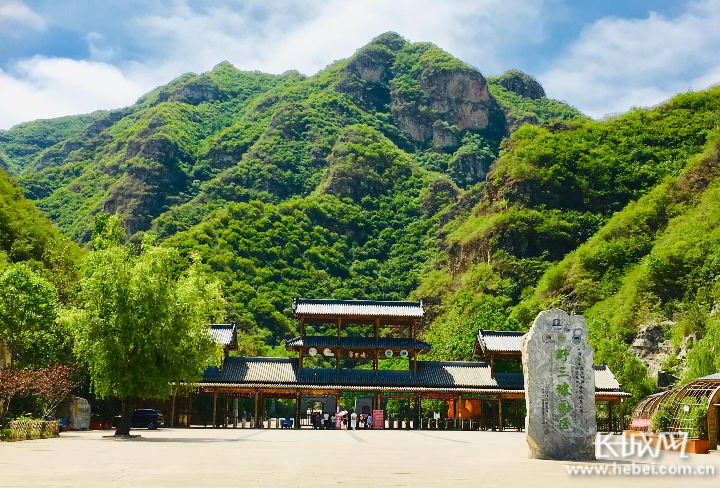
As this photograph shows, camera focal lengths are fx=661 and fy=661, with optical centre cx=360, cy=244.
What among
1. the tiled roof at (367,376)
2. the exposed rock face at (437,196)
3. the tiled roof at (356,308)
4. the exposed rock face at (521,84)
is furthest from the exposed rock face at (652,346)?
the exposed rock face at (521,84)

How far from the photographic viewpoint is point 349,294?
9206 cm

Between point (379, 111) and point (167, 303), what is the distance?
129 m

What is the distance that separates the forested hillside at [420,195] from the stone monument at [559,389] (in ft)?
87.8

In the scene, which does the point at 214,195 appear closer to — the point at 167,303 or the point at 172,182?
the point at 172,182

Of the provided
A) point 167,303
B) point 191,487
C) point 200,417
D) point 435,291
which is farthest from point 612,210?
Answer: point 191,487

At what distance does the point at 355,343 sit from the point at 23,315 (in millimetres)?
19217

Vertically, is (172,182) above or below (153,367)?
above

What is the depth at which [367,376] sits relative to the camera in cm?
4231

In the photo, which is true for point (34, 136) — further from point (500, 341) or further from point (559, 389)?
point (559, 389)

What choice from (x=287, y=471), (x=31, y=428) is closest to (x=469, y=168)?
(x=31, y=428)

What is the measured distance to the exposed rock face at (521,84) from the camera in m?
153

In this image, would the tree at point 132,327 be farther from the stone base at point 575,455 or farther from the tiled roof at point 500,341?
the tiled roof at point 500,341

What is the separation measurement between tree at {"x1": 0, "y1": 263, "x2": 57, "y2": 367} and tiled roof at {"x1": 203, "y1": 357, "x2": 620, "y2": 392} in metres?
9.96

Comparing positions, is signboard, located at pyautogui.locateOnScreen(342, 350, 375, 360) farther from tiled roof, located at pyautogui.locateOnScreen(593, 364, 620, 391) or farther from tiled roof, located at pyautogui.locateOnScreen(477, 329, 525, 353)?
tiled roof, located at pyautogui.locateOnScreen(593, 364, 620, 391)
